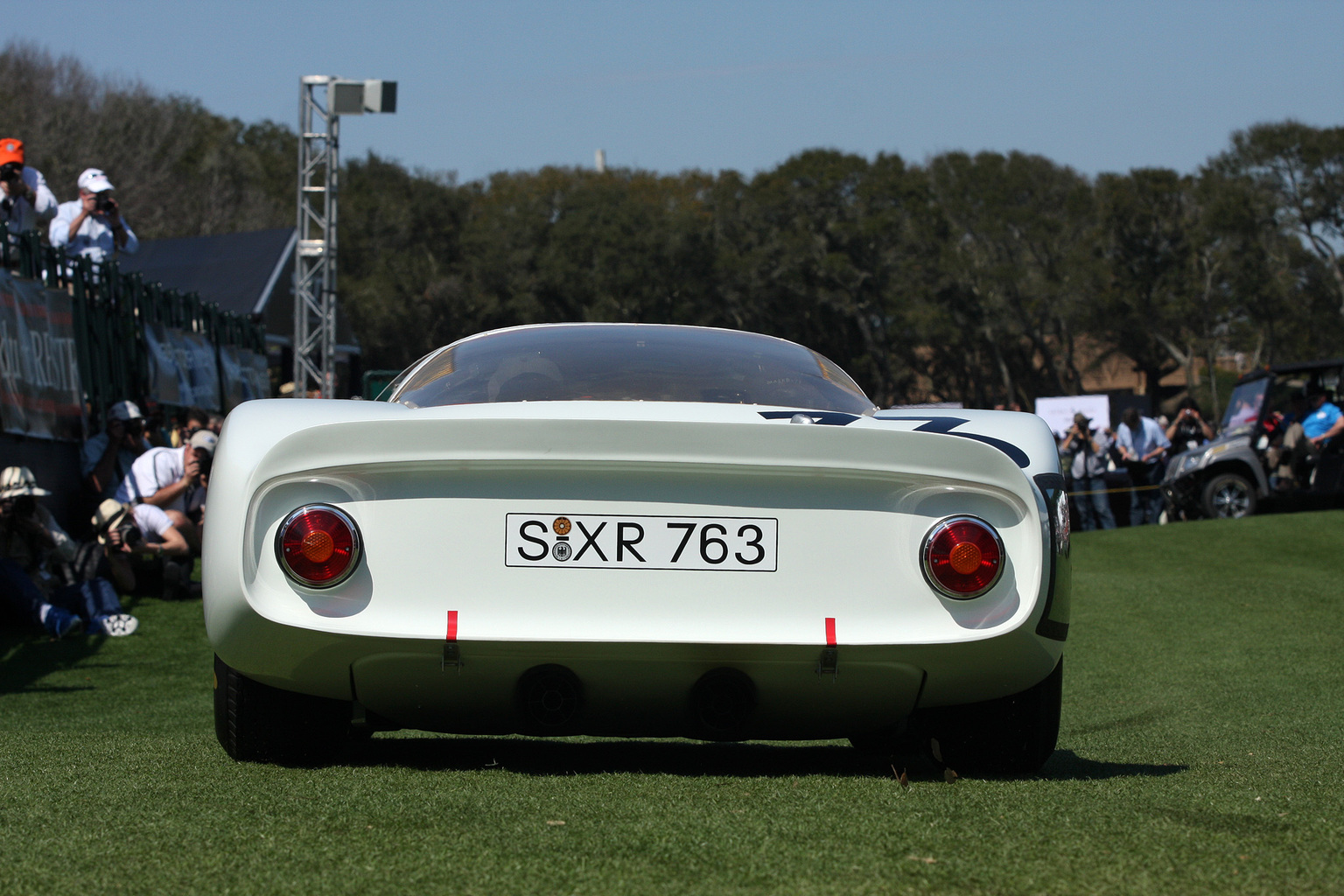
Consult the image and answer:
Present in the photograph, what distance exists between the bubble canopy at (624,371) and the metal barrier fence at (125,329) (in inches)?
252

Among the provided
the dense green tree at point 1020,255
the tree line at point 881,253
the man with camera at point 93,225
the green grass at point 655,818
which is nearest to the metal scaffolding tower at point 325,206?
the man with camera at point 93,225

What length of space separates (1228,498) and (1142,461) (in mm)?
1688

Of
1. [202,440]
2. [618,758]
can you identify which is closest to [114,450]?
[202,440]

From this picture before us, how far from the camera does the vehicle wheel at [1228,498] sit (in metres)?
17.0

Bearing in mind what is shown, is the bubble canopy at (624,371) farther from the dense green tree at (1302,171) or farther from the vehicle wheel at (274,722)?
the dense green tree at (1302,171)

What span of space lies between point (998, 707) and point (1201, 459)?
15157 mm

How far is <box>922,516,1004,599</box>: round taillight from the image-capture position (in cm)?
284

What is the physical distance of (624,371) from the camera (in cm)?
354

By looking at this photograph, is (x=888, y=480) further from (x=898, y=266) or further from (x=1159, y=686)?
(x=898, y=266)

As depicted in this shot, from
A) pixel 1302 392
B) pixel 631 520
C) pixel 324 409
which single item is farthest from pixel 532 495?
pixel 1302 392

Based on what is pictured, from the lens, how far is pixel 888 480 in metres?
2.84

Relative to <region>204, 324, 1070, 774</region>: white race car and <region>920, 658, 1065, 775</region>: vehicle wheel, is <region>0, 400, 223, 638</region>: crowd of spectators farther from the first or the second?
<region>920, 658, 1065, 775</region>: vehicle wheel

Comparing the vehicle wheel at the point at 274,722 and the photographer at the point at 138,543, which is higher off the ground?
the vehicle wheel at the point at 274,722

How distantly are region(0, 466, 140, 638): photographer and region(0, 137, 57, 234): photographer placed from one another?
2.42m
